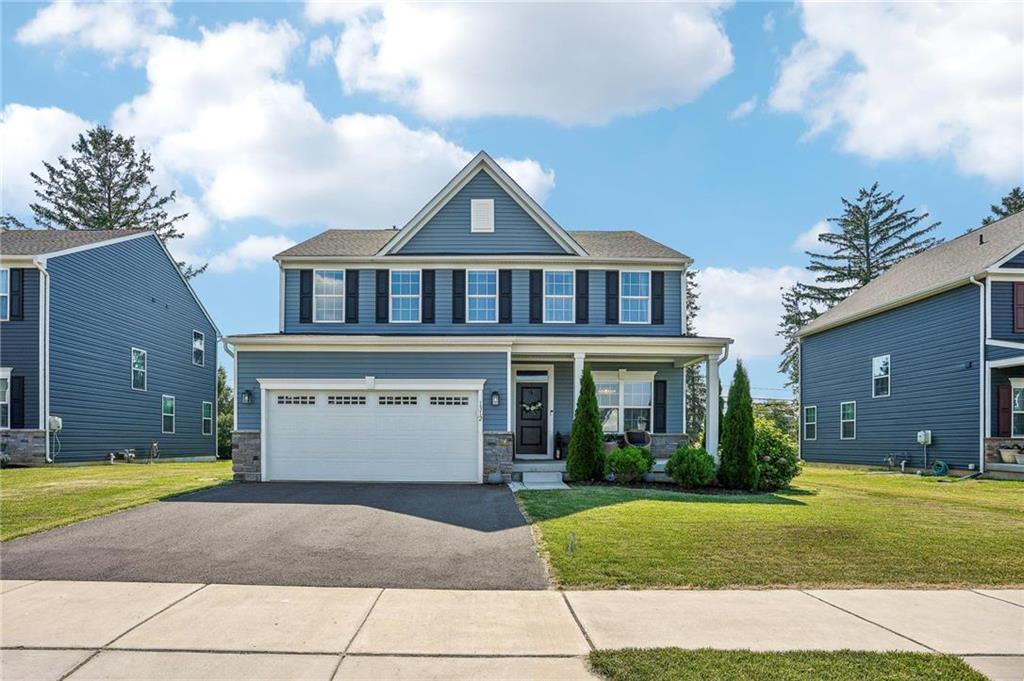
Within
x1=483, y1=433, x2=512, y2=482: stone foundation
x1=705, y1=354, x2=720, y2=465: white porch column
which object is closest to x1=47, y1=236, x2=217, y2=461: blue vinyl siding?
x1=483, y1=433, x2=512, y2=482: stone foundation

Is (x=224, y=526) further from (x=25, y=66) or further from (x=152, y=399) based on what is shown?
(x=152, y=399)

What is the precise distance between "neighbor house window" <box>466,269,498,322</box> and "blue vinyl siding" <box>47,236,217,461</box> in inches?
434

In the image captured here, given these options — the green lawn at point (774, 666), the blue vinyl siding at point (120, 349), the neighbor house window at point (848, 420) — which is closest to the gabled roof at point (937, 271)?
the neighbor house window at point (848, 420)

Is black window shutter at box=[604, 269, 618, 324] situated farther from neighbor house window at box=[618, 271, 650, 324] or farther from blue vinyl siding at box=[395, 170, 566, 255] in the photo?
blue vinyl siding at box=[395, 170, 566, 255]

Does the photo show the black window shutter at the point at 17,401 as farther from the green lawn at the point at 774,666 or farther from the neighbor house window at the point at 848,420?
the neighbor house window at the point at 848,420

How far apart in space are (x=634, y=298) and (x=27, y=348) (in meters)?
15.7

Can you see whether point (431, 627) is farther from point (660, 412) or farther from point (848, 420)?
point (848, 420)

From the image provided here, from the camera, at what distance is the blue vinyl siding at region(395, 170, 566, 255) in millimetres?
18609

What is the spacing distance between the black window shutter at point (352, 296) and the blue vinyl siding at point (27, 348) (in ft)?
26.5

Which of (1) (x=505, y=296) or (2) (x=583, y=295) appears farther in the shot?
(2) (x=583, y=295)

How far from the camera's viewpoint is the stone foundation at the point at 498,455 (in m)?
15.0

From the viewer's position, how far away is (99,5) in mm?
12062

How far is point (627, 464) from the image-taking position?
46.9 feet

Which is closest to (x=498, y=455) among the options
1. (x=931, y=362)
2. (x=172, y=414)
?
(x=931, y=362)
